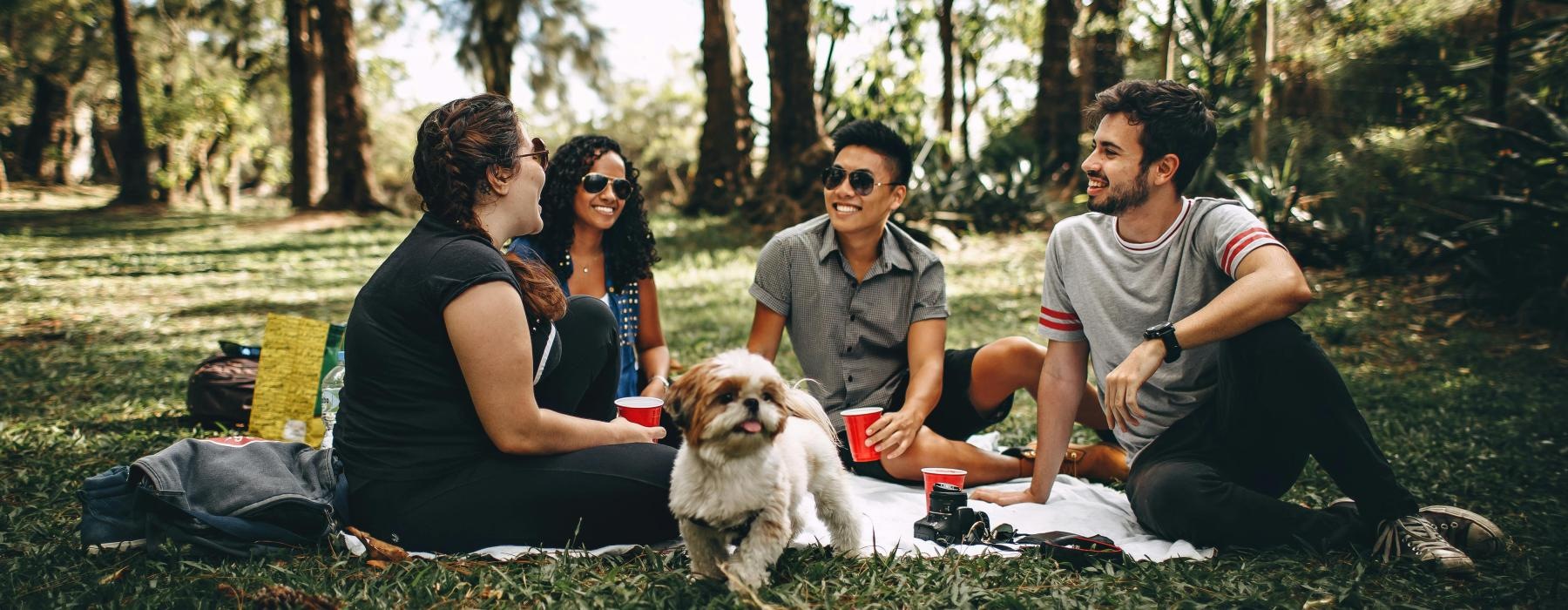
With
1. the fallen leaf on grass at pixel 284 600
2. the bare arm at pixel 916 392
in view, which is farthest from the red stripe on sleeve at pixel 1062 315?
the fallen leaf on grass at pixel 284 600

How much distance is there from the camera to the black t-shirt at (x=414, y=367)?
253 cm

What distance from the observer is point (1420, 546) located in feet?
9.38

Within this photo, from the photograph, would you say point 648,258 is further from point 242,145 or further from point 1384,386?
point 242,145

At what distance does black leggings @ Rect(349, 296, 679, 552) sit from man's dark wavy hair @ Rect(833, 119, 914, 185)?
5.63 feet

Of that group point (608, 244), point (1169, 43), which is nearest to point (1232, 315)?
point (608, 244)

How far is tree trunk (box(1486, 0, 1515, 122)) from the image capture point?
8023 mm

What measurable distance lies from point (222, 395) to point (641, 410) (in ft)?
9.20

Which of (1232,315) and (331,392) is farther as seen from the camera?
(331,392)

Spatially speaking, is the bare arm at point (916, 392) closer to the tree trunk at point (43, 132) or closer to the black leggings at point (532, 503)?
the black leggings at point (532, 503)

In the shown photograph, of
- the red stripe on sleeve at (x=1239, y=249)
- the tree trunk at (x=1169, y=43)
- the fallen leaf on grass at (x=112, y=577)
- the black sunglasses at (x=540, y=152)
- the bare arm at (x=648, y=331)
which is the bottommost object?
the fallen leaf on grass at (x=112, y=577)

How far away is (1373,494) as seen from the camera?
293 cm

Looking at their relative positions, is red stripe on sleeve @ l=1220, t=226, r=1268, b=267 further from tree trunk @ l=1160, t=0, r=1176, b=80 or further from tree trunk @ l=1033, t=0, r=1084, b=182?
tree trunk @ l=1033, t=0, r=1084, b=182

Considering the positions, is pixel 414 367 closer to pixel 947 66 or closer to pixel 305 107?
pixel 305 107


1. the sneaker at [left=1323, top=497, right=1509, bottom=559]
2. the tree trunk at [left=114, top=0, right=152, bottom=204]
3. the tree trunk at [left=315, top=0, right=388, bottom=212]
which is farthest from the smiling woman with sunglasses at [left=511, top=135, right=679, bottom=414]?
the tree trunk at [left=114, top=0, right=152, bottom=204]
